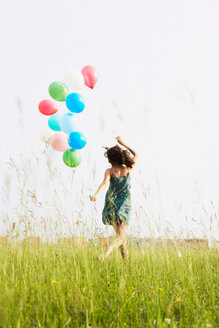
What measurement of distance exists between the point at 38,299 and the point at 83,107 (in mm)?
3090

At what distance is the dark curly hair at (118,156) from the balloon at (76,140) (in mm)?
888

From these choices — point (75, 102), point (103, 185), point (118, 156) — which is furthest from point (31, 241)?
point (75, 102)

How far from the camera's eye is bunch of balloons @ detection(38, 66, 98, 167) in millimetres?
4016

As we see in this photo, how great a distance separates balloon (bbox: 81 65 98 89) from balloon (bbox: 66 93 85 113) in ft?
1.62

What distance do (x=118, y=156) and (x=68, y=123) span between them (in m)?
1.12

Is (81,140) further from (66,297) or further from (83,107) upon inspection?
(66,297)

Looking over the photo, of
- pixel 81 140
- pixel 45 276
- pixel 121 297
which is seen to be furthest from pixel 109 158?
pixel 121 297

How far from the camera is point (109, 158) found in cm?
321

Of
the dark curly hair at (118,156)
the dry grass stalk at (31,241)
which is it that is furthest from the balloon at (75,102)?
the dry grass stalk at (31,241)

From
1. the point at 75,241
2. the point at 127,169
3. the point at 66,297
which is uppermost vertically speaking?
the point at 127,169

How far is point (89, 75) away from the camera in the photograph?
450 cm

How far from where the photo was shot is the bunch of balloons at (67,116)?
13.2 ft

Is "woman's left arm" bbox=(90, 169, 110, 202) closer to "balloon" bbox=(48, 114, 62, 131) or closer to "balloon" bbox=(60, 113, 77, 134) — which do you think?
"balloon" bbox=(60, 113, 77, 134)

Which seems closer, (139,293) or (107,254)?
(139,293)
